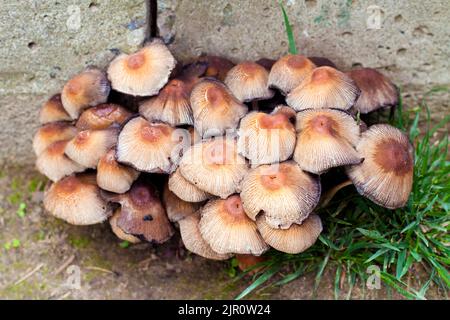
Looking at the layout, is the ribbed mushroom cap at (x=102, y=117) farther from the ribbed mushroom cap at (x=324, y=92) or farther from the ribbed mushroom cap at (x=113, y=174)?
the ribbed mushroom cap at (x=324, y=92)

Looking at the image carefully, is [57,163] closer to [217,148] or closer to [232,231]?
[217,148]

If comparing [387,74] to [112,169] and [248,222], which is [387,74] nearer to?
[248,222]

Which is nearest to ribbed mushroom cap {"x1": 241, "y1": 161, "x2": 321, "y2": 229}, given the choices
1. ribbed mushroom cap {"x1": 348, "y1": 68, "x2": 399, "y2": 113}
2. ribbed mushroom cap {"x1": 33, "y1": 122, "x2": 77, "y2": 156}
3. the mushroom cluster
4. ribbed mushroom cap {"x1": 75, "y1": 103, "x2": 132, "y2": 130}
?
the mushroom cluster

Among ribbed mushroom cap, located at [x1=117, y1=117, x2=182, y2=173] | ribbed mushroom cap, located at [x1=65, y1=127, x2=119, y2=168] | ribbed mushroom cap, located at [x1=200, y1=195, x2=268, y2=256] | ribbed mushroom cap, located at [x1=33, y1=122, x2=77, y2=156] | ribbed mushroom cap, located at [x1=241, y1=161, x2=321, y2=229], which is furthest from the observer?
ribbed mushroom cap, located at [x1=33, y1=122, x2=77, y2=156]

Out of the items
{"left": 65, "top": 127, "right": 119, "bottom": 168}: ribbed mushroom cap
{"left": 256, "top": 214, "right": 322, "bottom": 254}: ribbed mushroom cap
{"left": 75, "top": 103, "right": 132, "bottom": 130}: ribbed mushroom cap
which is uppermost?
{"left": 75, "top": 103, "right": 132, "bottom": 130}: ribbed mushroom cap

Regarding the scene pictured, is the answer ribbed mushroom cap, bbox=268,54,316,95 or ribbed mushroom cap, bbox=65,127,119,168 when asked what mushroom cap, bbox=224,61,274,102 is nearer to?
ribbed mushroom cap, bbox=268,54,316,95

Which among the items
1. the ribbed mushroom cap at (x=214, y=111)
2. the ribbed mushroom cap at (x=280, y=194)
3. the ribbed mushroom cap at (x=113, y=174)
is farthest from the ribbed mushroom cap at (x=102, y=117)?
the ribbed mushroom cap at (x=280, y=194)
